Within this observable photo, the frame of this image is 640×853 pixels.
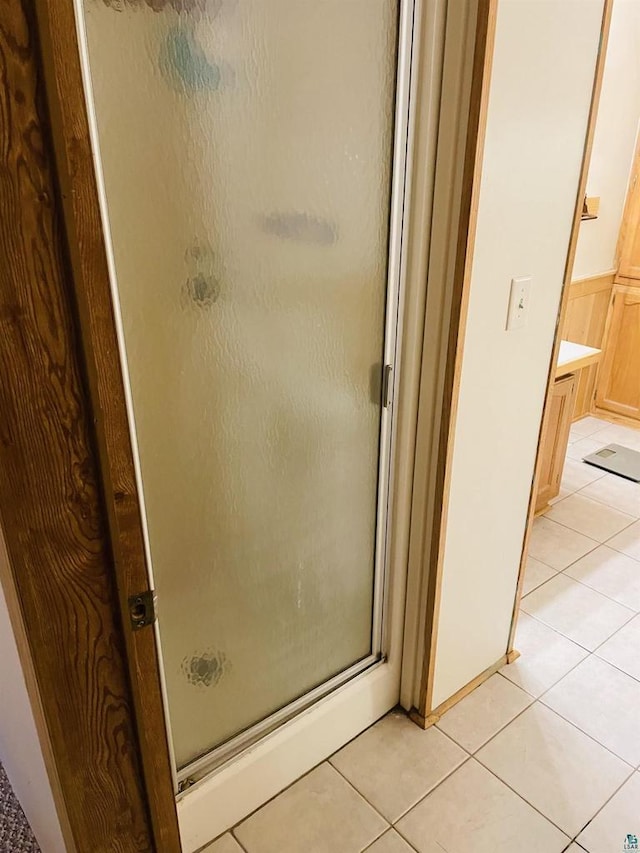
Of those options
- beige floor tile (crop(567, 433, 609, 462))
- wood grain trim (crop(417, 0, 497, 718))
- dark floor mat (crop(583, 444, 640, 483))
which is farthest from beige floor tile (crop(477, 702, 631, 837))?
beige floor tile (crop(567, 433, 609, 462))

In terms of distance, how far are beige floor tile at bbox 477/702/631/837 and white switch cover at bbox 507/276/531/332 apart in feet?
3.58

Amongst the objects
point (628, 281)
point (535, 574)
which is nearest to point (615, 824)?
point (535, 574)

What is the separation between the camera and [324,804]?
156 centimetres

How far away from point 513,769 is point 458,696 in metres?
0.24

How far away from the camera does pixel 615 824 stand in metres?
1.51

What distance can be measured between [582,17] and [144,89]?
0.93 metres

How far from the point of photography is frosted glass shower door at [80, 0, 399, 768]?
3.12ft

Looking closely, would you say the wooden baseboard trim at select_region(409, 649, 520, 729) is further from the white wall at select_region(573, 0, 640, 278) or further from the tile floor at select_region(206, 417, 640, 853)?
the white wall at select_region(573, 0, 640, 278)

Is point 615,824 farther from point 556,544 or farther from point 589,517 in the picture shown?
point 589,517

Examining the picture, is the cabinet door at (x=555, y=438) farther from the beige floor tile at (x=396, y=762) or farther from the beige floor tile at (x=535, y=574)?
the beige floor tile at (x=396, y=762)

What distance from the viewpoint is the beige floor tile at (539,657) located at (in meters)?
1.92

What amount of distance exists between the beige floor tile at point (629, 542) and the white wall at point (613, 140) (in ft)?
4.39

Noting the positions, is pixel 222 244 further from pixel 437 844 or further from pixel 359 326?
pixel 437 844

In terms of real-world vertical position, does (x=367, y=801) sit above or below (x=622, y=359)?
below
